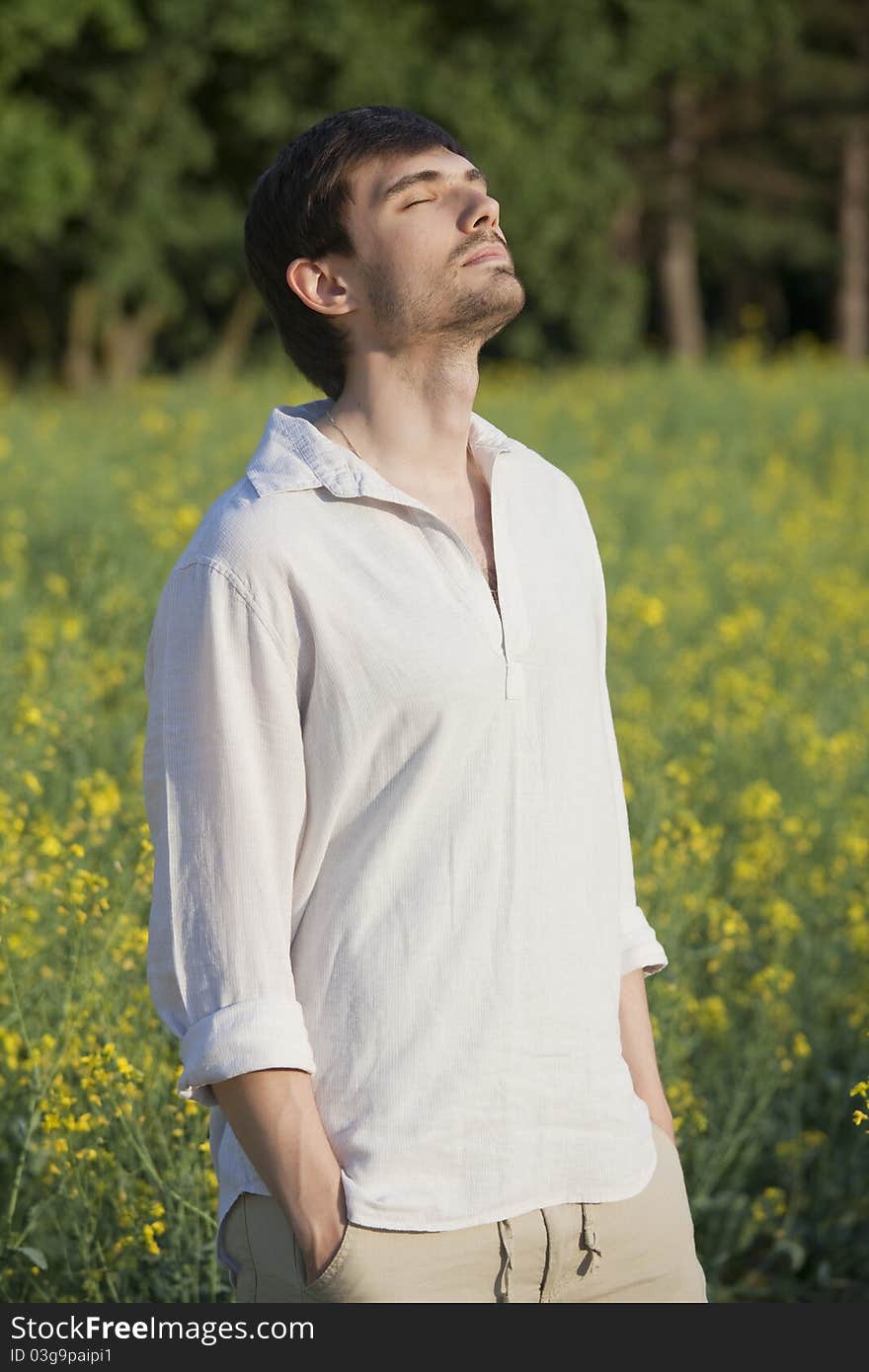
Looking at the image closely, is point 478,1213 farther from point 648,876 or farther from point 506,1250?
point 648,876

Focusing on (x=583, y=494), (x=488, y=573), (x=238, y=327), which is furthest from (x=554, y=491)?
(x=238, y=327)

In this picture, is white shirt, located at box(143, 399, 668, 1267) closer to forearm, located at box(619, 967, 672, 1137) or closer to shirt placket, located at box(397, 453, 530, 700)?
shirt placket, located at box(397, 453, 530, 700)

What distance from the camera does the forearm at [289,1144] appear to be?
1.63 metres

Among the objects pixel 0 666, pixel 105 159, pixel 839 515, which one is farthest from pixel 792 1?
pixel 0 666

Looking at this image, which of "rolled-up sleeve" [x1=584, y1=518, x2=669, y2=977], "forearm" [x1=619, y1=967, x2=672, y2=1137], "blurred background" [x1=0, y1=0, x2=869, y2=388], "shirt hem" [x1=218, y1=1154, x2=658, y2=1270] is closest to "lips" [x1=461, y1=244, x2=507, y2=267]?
"rolled-up sleeve" [x1=584, y1=518, x2=669, y2=977]

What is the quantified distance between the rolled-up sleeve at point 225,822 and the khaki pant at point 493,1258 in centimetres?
17

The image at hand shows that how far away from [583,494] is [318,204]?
24.1ft

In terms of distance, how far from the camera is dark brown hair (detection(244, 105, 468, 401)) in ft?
6.07

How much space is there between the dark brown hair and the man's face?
0.06 feet

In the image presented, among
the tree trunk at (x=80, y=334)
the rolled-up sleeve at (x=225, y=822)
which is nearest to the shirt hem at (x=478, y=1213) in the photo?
the rolled-up sleeve at (x=225, y=822)

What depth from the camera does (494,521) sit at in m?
1.85

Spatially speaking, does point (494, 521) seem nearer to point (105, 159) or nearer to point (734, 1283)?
point (734, 1283)

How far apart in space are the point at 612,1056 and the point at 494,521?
0.59m

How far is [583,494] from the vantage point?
912 cm
